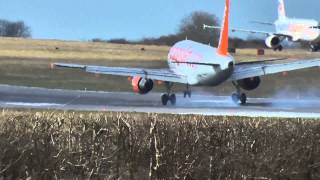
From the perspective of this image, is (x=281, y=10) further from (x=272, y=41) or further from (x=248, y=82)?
(x=248, y=82)

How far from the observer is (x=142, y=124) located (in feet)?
29.6

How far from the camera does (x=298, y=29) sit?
278 feet

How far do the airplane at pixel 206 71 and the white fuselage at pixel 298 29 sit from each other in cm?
4538

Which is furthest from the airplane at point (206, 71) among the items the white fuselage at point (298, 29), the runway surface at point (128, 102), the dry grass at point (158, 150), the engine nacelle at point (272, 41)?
the engine nacelle at point (272, 41)

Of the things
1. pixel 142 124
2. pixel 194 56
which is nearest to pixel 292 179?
pixel 142 124

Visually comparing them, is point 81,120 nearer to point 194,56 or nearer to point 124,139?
point 124,139

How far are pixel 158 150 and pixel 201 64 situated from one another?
26725 mm

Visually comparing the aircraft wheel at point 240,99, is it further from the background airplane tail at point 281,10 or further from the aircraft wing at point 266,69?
the background airplane tail at point 281,10

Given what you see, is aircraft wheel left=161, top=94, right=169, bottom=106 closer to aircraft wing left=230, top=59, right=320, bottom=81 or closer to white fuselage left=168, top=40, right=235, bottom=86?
white fuselage left=168, top=40, right=235, bottom=86

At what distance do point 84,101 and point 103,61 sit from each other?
3577 centimetres

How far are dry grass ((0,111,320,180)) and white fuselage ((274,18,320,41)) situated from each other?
73.1 meters

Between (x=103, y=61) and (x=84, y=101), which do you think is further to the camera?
(x=103, y=61)

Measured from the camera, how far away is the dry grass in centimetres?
872

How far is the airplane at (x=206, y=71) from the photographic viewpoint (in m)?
34.9
